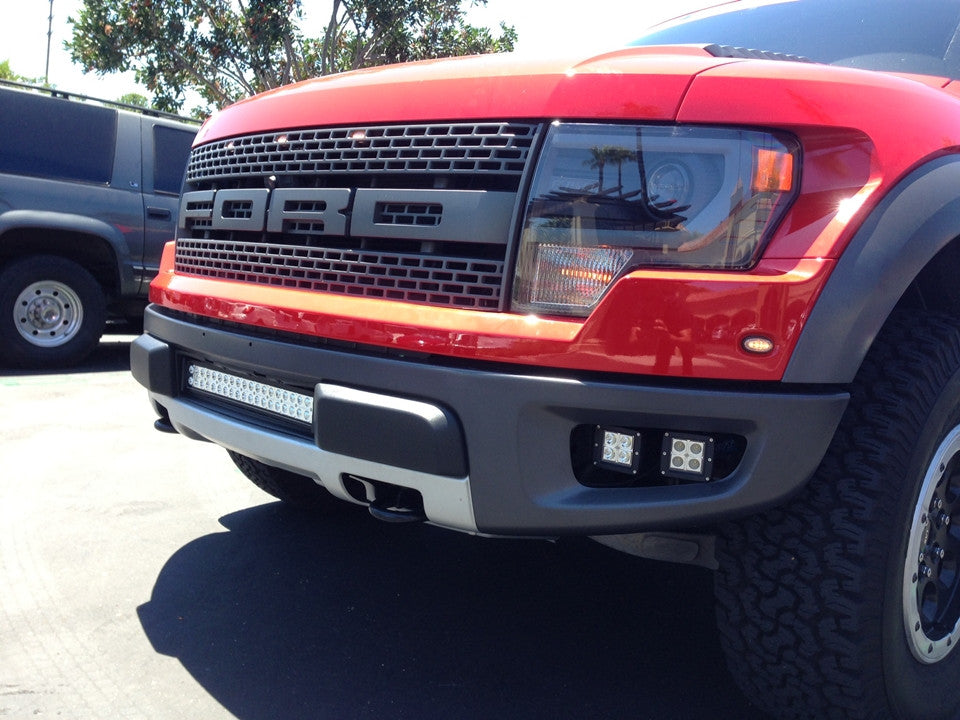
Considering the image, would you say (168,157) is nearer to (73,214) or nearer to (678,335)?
(73,214)

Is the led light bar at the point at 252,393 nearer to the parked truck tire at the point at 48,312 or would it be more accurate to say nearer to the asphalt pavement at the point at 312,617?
the asphalt pavement at the point at 312,617

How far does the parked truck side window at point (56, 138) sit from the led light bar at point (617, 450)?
570 centimetres

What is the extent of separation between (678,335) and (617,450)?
25 cm

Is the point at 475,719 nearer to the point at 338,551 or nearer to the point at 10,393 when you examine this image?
the point at 338,551

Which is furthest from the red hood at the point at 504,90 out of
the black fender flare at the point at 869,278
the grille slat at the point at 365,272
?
the black fender flare at the point at 869,278

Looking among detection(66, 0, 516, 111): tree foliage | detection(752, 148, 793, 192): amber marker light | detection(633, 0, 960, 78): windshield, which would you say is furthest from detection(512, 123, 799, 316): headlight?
detection(66, 0, 516, 111): tree foliage

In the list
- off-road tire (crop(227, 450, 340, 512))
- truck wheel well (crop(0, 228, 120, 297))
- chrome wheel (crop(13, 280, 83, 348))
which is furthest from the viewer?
chrome wheel (crop(13, 280, 83, 348))

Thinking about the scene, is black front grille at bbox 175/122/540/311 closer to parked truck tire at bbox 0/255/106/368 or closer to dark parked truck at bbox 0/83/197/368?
dark parked truck at bbox 0/83/197/368

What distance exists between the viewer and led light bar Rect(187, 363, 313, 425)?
2.18 meters

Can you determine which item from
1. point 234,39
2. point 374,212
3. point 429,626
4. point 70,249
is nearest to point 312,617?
point 429,626

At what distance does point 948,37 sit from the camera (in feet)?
9.46

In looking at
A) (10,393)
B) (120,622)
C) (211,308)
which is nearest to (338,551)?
(120,622)

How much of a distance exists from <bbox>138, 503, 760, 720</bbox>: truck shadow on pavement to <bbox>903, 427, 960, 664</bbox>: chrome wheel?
0.45m

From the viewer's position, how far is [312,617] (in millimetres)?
2680
